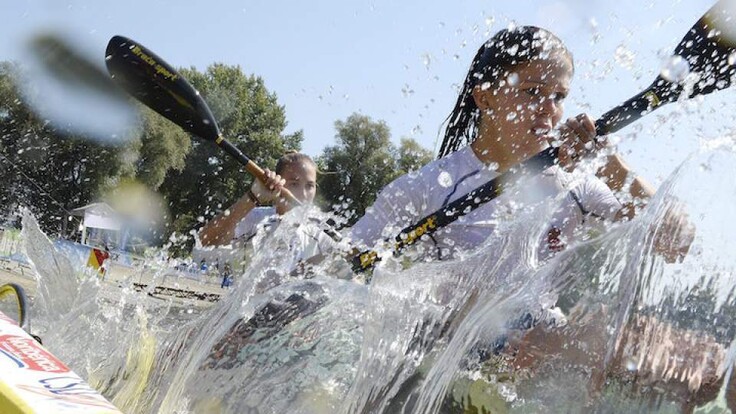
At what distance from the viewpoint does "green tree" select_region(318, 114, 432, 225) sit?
53.1ft

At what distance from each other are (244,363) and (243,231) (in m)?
1.96

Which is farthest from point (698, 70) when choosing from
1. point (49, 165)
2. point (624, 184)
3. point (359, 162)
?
point (49, 165)

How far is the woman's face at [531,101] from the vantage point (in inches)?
83.3

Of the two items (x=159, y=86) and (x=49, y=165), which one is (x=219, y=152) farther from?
(x=159, y=86)

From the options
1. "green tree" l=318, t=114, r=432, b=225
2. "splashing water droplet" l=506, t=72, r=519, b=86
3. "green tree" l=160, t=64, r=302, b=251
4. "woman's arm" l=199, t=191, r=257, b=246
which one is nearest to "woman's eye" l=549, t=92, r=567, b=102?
"splashing water droplet" l=506, t=72, r=519, b=86

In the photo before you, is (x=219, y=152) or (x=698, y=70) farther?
(x=219, y=152)

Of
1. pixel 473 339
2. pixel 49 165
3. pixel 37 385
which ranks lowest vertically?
pixel 37 385

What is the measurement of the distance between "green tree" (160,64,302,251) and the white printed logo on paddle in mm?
22086

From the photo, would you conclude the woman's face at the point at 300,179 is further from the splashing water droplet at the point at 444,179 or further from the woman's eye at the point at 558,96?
the woman's eye at the point at 558,96

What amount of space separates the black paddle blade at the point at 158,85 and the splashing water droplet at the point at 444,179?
123 centimetres

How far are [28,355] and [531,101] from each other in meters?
1.47

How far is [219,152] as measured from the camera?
23312 mm

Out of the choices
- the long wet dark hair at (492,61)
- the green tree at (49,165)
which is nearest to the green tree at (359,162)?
the green tree at (49,165)

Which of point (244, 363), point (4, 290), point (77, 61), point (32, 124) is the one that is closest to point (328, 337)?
point (244, 363)
